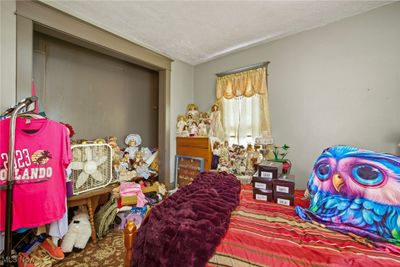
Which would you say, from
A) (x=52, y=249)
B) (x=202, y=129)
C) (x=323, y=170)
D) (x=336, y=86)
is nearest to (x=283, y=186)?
(x=323, y=170)

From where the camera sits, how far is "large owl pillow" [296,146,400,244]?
929 millimetres

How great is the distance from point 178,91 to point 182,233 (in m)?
2.53

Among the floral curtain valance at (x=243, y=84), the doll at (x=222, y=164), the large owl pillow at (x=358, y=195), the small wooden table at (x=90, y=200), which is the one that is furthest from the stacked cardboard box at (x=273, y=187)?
the small wooden table at (x=90, y=200)

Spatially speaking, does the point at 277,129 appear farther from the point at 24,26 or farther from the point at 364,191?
the point at 24,26

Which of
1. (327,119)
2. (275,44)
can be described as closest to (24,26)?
(275,44)

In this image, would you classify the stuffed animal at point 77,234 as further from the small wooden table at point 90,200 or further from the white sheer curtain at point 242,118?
the white sheer curtain at point 242,118

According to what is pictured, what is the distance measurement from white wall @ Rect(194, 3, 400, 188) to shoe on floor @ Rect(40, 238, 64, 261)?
2.54 meters

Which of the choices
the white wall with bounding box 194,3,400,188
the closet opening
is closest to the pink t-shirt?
the closet opening

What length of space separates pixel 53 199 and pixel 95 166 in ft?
1.49

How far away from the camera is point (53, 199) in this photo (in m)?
1.40

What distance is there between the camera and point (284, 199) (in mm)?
1380

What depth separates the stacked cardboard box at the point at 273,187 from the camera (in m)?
1.37

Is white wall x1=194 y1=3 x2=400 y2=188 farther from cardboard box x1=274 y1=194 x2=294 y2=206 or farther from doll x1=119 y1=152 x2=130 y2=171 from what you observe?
doll x1=119 y1=152 x2=130 y2=171

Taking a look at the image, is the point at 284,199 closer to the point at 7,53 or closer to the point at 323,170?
the point at 323,170
